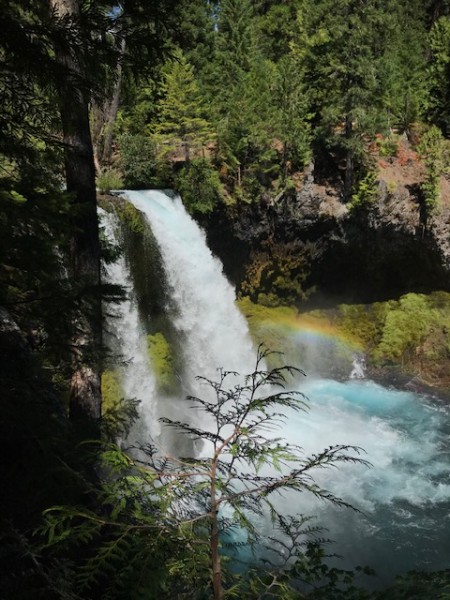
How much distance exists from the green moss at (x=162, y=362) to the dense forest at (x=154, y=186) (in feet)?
6.36

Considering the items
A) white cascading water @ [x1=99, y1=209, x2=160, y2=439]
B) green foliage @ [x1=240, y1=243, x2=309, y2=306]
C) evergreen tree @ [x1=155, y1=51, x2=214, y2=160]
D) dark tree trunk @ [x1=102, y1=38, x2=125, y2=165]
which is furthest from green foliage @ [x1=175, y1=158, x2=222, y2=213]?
dark tree trunk @ [x1=102, y1=38, x2=125, y2=165]

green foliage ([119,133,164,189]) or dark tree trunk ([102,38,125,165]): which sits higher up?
dark tree trunk ([102,38,125,165])

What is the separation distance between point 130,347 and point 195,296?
375 cm

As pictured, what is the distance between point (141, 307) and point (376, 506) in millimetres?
8649

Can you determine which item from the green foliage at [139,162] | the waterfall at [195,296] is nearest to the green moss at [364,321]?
the waterfall at [195,296]

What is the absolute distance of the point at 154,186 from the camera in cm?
1770

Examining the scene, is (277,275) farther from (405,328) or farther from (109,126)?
(109,126)

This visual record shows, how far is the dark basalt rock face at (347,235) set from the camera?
18.6 m

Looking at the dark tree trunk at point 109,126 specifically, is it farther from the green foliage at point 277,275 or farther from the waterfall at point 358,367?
the waterfall at point 358,367

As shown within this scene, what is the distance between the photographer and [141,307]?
14.1m

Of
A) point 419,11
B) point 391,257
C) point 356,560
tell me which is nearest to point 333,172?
point 391,257

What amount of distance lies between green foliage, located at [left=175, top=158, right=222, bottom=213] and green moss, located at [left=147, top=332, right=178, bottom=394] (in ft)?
17.6

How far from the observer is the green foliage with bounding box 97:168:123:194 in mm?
15250

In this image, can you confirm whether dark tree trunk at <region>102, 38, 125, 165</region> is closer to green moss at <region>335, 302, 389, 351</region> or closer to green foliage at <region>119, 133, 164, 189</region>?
green foliage at <region>119, 133, 164, 189</region>
